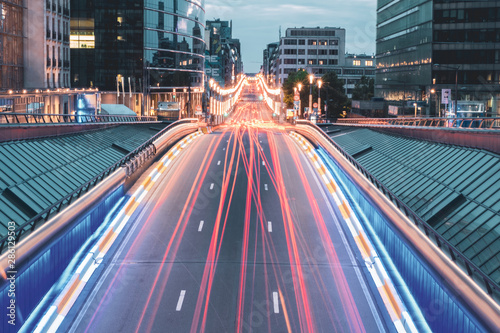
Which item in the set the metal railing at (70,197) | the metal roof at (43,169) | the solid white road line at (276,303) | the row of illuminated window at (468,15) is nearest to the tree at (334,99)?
the row of illuminated window at (468,15)

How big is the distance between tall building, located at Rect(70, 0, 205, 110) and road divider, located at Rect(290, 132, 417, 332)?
70876 millimetres

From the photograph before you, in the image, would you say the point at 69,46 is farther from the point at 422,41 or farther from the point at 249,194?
the point at 249,194

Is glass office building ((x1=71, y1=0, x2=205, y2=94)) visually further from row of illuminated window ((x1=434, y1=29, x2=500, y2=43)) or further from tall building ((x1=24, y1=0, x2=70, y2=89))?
row of illuminated window ((x1=434, y1=29, x2=500, y2=43))

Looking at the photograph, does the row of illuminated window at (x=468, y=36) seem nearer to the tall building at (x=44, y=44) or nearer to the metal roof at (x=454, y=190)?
the tall building at (x=44, y=44)

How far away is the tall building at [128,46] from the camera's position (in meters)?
102

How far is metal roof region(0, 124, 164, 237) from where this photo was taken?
818 inches

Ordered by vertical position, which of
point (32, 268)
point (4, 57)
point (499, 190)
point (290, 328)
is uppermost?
point (4, 57)

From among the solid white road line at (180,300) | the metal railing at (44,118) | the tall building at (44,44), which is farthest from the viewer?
the tall building at (44,44)

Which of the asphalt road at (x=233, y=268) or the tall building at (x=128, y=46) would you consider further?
the tall building at (x=128, y=46)

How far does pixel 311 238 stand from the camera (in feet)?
91.0

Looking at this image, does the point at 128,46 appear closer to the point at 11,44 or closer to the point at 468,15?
the point at 11,44

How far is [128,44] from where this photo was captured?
106 m

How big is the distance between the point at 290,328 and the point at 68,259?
9.28 metres

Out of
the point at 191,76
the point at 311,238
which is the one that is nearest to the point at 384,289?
the point at 311,238
